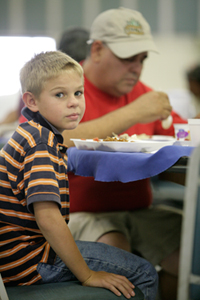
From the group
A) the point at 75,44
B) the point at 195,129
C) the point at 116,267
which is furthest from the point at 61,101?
the point at 75,44

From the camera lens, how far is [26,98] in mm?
1044

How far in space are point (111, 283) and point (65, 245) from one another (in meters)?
0.16

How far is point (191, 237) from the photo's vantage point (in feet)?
2.18

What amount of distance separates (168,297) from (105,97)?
974mm

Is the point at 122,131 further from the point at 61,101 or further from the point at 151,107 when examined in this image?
the point at 61,101

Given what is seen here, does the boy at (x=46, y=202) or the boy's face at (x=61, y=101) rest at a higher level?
the boy's face at (x=61, y=101)

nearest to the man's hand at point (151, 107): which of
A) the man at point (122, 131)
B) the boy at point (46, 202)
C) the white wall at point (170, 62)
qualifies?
the man at point (122, 131)

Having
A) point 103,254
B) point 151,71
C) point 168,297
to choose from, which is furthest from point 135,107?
point 151,71

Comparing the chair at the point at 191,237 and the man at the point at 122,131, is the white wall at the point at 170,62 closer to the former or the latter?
the man at the point at 122,131

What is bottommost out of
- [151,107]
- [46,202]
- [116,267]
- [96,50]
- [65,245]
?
[116,267]

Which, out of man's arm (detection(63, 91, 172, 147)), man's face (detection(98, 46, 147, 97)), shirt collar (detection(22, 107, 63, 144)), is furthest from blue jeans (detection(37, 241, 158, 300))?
man's face (detection(98, 46, 147, 97))

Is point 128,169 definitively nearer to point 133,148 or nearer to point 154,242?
point 133,148

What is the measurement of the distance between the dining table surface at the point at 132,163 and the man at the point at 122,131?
338 millimetres

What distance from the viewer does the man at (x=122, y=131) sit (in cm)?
139
